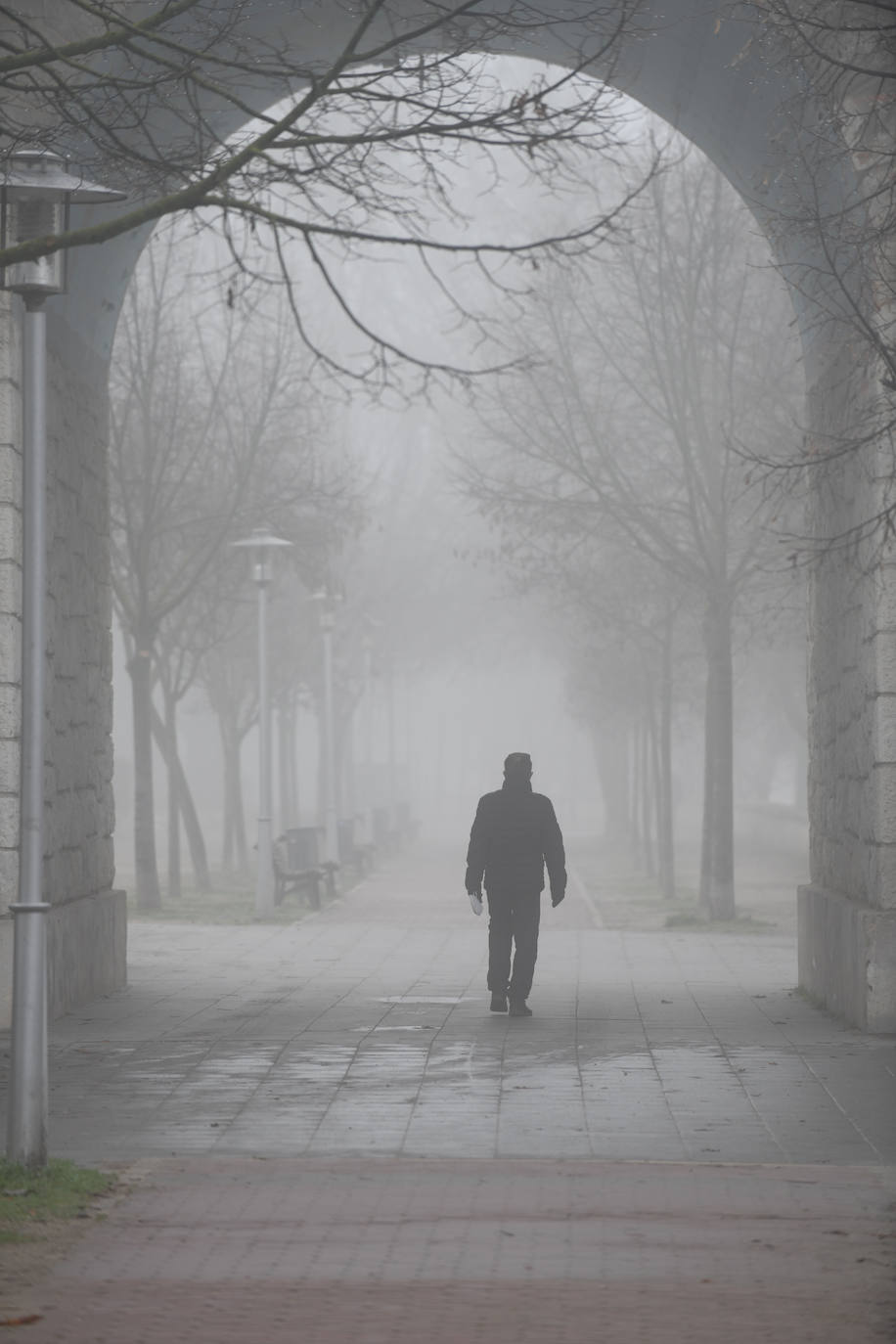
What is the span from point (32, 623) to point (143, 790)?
19.0m

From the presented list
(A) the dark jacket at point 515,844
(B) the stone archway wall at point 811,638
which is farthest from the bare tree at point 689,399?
(A) the dark jacket at point 515,844

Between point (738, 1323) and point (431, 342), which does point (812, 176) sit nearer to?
point (738, 1323)

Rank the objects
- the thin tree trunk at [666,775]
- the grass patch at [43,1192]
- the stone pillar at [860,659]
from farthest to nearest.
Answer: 1. the thin tree trunk at [666,775]
2. the stone pillar at [860,659]
3. the grass patch at [43,1192]

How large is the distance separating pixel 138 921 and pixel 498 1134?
50.0ft

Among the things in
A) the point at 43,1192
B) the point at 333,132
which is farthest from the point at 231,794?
the point at 43,1192

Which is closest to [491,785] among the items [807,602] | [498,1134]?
[807,602]

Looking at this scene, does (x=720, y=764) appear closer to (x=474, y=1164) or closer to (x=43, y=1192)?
(x=474, y=1164)

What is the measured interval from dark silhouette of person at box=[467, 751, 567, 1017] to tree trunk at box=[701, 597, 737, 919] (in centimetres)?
1007

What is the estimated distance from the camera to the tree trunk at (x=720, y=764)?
22.8m

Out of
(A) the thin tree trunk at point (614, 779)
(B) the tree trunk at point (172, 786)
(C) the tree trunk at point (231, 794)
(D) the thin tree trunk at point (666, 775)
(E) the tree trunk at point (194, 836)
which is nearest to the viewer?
(D) the thin tree trunk at point (666, 775)

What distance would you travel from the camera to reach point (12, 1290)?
5730 millimetres

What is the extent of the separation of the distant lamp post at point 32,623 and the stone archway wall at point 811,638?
391 centimetres

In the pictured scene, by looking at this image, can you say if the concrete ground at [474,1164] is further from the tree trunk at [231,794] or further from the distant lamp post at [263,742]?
the tree trunk at [231,794]

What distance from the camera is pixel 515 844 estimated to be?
42.1 ft
